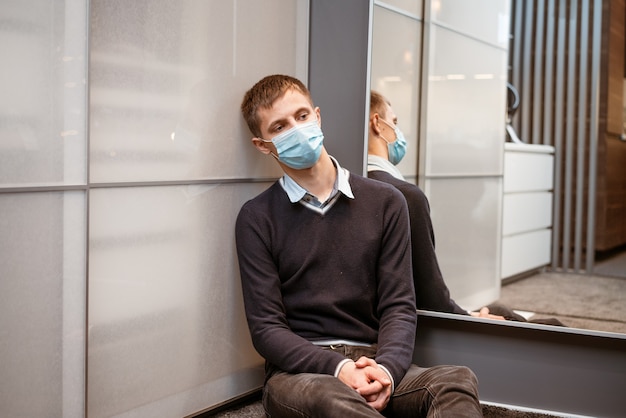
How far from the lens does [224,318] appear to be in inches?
73.8

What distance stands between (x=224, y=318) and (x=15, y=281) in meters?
0.62

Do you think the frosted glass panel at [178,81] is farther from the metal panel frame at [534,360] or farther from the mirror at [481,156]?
the metal panel frame at [534,360]

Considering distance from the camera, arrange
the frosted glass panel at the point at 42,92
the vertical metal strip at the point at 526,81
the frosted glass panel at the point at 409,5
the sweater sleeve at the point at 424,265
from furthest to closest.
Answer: the vertical metal strip at the point at 526,81
the frosted glass panel at the point at 409,5
the sweater sleeve at the point at 424,265
the frosted glass panel at the point at 42,92

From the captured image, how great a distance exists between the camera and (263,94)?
5.79 ft

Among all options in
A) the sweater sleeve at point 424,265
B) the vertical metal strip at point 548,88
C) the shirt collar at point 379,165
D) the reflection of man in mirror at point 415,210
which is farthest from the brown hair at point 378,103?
the vertical metal strip at point 548,88

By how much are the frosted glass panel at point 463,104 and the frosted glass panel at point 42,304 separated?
1.18 meters

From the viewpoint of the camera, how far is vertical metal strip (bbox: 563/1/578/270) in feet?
8.69

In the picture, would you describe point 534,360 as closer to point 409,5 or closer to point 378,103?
point 378,103

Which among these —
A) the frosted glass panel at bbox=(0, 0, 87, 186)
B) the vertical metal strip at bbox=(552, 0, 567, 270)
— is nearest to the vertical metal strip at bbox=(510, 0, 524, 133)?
the vertical metal strip at bbox=(552, 0, 567, 270)

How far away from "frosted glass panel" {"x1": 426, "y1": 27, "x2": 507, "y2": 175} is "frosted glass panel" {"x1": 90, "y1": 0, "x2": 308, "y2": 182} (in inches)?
20.0

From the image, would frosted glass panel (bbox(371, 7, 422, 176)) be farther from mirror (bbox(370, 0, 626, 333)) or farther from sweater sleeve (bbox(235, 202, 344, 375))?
sweater sleeve (bbox(235, 202, 344, 375))

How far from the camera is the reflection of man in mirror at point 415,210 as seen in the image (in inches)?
80.6

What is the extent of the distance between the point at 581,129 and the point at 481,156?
1.73 feet

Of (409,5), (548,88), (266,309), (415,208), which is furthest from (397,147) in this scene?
(548,88)
